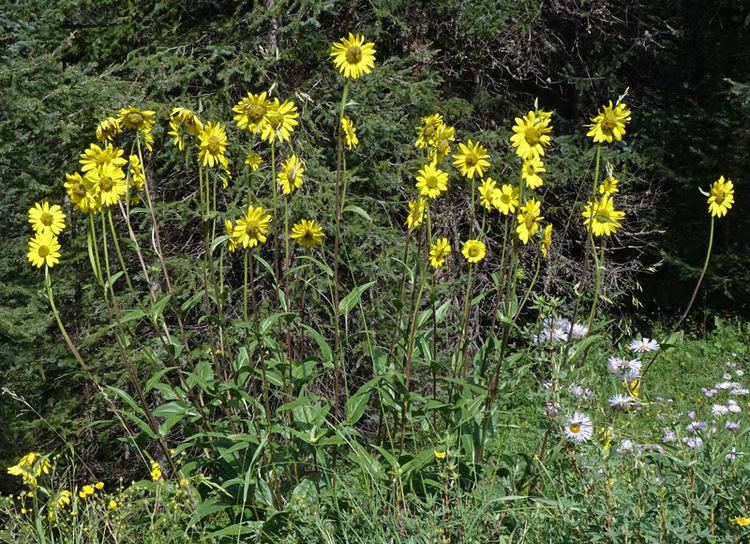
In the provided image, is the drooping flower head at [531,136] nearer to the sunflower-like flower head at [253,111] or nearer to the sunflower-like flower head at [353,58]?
the sunflower-like flower head at [353,58]

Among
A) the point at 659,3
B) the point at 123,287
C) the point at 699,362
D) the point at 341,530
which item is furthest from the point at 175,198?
the point at 659,3

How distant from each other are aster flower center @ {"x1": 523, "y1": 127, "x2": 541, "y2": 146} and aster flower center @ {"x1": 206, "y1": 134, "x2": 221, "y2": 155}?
0.90 metres

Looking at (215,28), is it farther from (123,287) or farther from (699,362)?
(699,362)

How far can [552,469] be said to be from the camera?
243 centimetres

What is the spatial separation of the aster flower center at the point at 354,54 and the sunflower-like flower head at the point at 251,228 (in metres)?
0.50

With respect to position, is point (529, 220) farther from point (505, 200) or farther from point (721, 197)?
point (721, 197)

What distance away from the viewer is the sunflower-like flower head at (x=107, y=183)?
2.34 meters

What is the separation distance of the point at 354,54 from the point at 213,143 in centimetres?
50

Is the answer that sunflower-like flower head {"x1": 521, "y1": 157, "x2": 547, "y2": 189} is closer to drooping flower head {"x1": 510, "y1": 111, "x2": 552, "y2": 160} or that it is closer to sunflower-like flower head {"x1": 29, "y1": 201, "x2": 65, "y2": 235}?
drooping flower head {"x1": 510, "y1": 111, "x2": 552, "y2": 160}

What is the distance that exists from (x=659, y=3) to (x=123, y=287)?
458 centimetres

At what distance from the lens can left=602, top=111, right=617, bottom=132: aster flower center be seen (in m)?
2.40

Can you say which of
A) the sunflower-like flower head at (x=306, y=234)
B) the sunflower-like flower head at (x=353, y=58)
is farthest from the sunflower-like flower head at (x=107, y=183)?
the sunflower-like flower head at (x=353, y=58)

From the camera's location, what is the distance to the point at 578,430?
2186 millimetres

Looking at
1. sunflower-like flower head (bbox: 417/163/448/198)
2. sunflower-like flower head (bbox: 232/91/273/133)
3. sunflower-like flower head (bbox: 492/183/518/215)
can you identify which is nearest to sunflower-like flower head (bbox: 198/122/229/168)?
sunflower-like flower head (bbox: 232/91/273/133)
